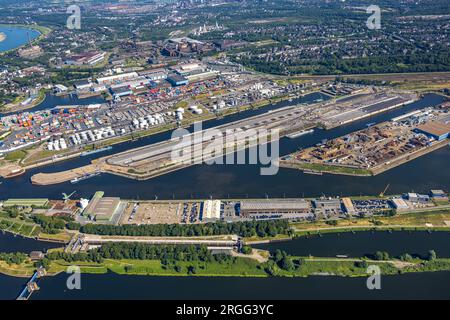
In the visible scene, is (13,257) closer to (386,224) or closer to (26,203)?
(26,203)

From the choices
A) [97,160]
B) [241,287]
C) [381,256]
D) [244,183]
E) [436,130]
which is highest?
[436,130]

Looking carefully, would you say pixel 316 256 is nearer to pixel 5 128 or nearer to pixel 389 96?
pixel 389 96

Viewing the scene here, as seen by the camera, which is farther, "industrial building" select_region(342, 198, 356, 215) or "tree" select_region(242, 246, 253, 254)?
"industrial building" select_region(342, 198, 356, 215)

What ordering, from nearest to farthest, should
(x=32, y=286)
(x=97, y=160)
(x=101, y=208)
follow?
(x=32, y=286) < (x=101, y=208) < (x=97, y=160)

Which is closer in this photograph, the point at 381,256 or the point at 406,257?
the point at 406,257

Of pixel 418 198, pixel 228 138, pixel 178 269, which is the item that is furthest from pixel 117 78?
pixel 418 198

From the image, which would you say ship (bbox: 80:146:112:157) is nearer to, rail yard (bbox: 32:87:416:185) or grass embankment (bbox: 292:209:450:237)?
rail yard (bbox: 32:87:416:185)

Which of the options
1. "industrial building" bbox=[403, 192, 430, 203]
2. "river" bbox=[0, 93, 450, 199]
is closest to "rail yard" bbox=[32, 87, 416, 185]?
"river" bbox=[0, 93, 450, 199]
